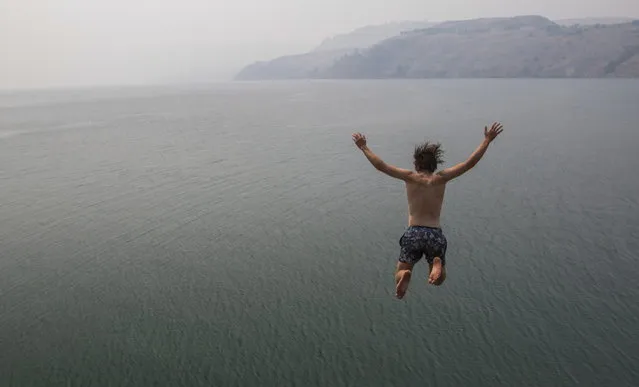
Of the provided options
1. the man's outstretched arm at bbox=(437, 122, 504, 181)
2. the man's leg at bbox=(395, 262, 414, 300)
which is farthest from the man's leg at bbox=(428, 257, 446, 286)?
the man's outstretched arm at bbox=(437, 122, 504, 181)

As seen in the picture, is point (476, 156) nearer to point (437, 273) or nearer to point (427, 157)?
point (427, 157)

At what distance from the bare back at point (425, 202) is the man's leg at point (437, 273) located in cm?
70

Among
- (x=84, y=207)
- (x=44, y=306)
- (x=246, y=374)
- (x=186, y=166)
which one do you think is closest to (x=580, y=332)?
(x=246, y=374)

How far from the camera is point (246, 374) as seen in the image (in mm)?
23266

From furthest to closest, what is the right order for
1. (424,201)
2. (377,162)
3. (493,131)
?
(424,201) < (377,162) < (493,131)

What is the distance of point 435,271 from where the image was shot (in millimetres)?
7727

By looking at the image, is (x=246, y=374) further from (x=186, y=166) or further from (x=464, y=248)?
(x=186, y=166)

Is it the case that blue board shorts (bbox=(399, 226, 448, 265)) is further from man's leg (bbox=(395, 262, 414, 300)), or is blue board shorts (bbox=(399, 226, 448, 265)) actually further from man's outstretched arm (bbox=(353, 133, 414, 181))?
man's outstretched arm (bbox=(353, 133, 414, 181))

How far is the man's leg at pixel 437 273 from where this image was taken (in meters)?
7.55

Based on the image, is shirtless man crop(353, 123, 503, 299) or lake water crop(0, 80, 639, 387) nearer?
shirtless man crop(353, 123, 503, 299)

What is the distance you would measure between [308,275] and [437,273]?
25090 millimetres

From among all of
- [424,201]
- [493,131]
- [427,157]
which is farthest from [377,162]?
[493,131]

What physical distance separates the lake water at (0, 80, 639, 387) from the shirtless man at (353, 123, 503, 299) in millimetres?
16603

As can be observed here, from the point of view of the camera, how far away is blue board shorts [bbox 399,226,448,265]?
8.24 metres
